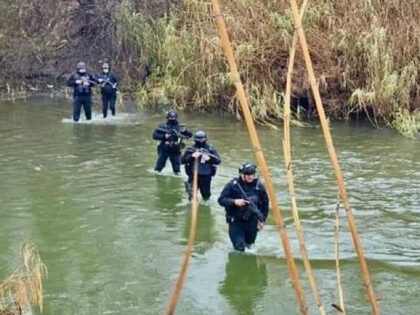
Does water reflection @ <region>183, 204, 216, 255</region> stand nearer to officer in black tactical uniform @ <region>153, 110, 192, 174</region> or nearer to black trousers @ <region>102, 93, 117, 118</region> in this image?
officer in black tactical uniform @ <region>153, 110, 192, 174</region>

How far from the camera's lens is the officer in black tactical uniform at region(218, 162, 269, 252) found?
8.41 metres

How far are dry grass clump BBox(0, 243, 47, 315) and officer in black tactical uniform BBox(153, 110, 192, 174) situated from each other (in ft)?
16.1

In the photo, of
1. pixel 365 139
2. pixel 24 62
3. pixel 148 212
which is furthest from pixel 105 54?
pixel 148 212

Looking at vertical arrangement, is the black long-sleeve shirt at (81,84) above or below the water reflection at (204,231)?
above

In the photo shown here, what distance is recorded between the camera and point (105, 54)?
24.1 m

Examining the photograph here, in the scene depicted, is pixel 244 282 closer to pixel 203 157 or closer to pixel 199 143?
pixel 203 157

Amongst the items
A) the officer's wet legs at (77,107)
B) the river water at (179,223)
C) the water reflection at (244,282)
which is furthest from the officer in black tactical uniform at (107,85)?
the water reflection at (244,282)

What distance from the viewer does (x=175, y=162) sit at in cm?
1282

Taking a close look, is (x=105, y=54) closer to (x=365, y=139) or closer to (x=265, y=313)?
(x=365, y=139)

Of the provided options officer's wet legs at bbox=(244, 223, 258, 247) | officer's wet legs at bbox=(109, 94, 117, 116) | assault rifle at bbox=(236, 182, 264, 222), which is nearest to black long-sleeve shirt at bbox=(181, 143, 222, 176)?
officer's wet legs at bbox=(244, 223, 258, 247)

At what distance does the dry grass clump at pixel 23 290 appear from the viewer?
6.36 metres

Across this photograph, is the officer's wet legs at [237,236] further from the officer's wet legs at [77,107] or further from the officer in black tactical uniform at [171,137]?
the officer's wet legs at [77,107]

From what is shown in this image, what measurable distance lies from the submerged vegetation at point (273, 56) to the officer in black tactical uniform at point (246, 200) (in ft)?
28.3

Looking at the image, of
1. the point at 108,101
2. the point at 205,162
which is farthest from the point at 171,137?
the point at 108,101
